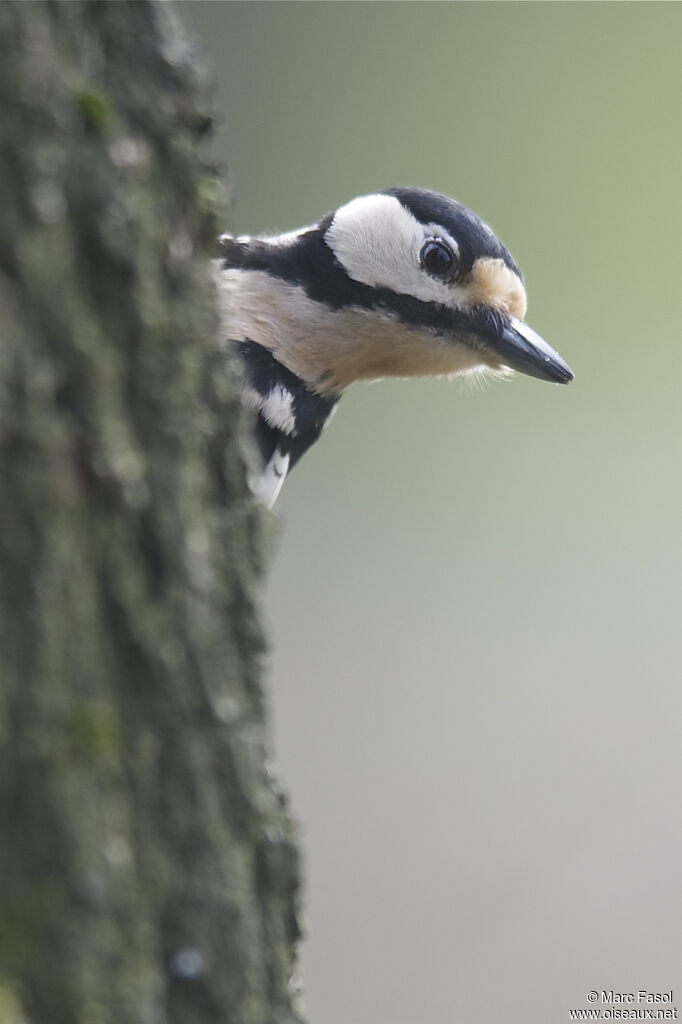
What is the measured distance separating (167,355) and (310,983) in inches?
113

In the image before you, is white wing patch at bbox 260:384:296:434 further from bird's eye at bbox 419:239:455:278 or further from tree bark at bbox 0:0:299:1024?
tree bark at bbox 0:0:299:1024

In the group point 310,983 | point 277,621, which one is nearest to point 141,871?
point 310,983

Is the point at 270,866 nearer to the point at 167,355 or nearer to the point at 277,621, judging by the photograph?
the point at 167,355

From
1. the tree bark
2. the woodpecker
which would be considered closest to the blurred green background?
the woodpecker

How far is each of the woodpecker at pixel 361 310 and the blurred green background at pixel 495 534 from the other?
1.76m

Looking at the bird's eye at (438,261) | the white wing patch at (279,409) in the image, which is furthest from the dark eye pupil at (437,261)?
the white wing patch at (279,409)

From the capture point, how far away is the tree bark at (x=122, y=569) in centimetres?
62

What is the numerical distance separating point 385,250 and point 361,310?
8 centimetres

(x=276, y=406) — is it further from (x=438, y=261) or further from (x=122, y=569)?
(x=122, y=569)

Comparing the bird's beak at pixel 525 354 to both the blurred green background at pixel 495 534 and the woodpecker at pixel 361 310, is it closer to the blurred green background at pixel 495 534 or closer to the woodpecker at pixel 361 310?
the woodpecker at pixel 361 310

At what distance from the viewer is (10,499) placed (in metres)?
0.62

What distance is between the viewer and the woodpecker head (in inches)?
68.4

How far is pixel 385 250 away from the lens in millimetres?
1767

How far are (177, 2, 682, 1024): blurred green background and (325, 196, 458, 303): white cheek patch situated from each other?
5.80ft
